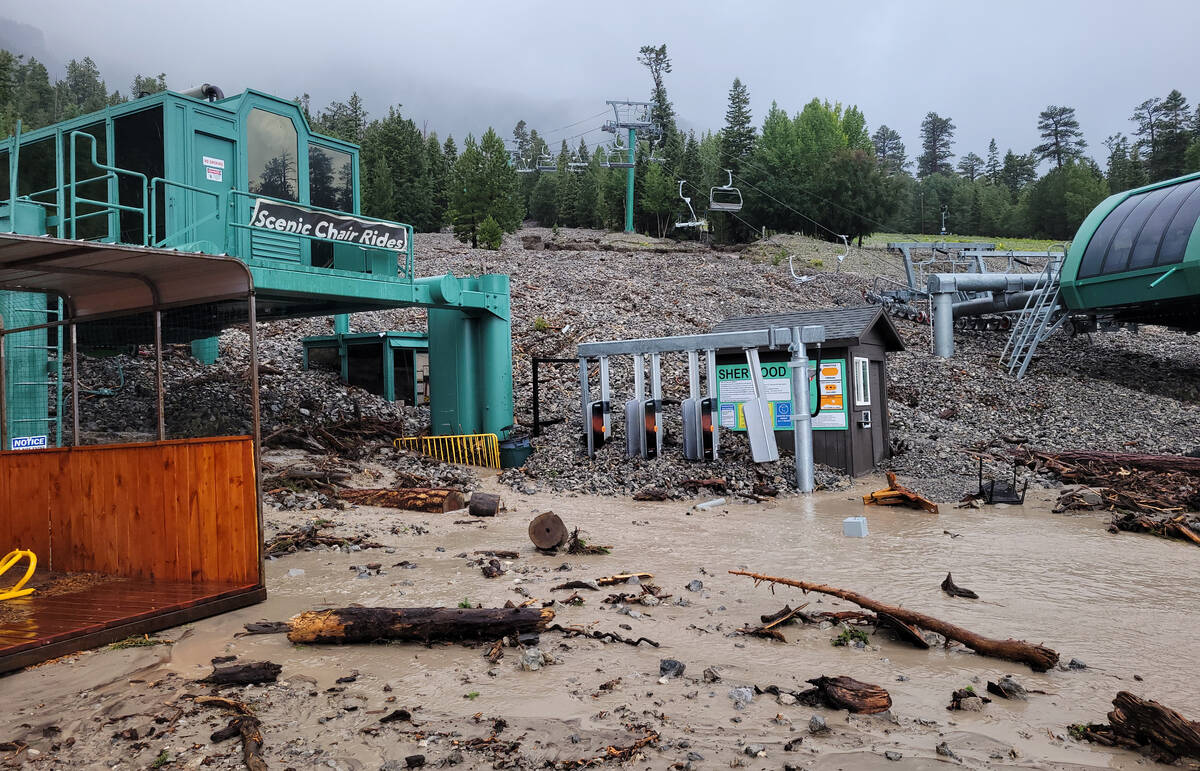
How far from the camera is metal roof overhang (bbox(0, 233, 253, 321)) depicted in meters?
5.91

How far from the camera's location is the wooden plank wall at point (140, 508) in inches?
260

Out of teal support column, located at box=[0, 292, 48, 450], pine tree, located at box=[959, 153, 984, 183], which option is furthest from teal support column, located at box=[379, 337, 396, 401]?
pine tree, located at box=[959, 153, 984, 183]

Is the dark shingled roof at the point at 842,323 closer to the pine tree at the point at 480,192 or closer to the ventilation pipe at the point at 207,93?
the ventilation pipe at the point at 207,93

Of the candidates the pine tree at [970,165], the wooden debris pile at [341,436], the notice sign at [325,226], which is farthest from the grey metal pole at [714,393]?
the pine tree at [970,165]

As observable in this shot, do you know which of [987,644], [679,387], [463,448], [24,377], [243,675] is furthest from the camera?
[679,387]

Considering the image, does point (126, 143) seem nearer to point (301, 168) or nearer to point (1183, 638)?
point (301, 168)

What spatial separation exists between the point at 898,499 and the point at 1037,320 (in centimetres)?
1881

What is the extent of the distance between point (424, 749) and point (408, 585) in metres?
3.36

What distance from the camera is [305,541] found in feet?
29.3

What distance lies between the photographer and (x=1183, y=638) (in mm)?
5949

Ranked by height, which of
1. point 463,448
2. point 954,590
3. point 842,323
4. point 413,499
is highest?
point 842,323

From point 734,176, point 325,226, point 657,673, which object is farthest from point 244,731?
point 734,176

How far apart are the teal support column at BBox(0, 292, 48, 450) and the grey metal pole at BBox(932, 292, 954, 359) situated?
84.1 ft

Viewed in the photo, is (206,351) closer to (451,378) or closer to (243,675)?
(451,378)
